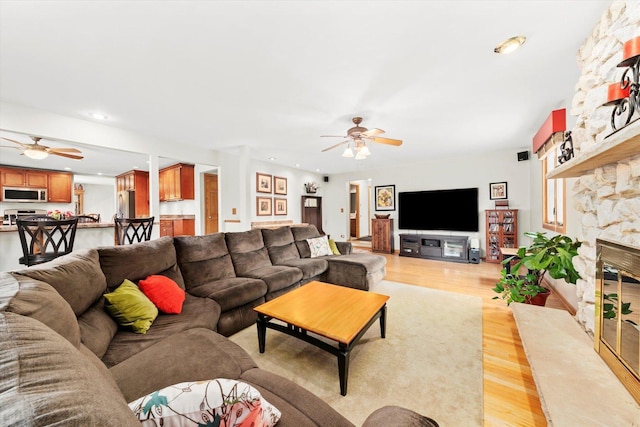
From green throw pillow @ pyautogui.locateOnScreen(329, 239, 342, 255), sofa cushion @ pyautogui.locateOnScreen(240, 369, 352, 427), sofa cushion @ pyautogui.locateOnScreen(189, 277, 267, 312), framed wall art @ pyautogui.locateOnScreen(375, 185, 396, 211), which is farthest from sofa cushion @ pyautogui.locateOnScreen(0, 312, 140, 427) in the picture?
framed wall art @ pyautogui.locateOnScreen(375, 185, 396, 211)

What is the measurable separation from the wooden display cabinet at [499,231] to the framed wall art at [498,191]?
425mm

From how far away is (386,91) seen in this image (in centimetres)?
249

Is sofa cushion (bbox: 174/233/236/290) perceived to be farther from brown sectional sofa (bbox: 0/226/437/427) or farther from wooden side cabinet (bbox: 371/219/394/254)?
wooden side cabinet (bbox: 371/219/394/254)

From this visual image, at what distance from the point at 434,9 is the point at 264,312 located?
95.9 inches

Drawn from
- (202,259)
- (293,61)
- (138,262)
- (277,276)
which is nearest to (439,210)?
(277,276)

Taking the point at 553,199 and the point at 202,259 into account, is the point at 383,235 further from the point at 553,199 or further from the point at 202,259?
the point at 202,259

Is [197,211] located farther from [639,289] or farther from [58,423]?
[639,289]

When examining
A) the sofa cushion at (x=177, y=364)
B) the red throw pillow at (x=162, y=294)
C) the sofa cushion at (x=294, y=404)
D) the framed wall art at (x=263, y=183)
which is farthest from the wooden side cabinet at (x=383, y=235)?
the sofa cushion at (x=294, y=404)

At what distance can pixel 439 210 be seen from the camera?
584 cm

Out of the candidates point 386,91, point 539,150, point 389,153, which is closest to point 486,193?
point 539,150

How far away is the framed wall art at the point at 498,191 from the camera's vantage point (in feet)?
16.9

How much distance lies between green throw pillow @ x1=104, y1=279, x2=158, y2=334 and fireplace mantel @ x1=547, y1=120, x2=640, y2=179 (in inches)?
108

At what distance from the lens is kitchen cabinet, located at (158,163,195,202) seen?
211 inches

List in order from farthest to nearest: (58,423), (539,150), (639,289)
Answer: (539,150) < (639,289) < (58,423)
